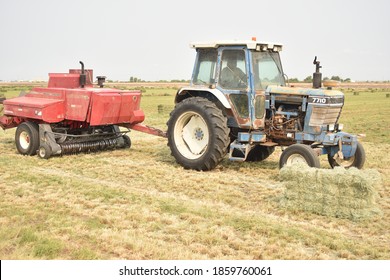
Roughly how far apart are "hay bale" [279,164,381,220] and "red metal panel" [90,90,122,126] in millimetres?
4831

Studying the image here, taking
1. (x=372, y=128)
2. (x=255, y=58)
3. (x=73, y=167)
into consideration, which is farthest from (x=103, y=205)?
(x=372, y=128)

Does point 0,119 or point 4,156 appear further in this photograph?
point 0,119

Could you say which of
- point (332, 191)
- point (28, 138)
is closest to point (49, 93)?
point (28, 138)

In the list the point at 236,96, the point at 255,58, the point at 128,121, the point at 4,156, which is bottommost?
the point at 4,156

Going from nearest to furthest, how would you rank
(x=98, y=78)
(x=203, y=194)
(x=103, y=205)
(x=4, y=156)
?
(x=103, y=205), (x=203, y=194), (x=4, y=156), (x=98, y=78)

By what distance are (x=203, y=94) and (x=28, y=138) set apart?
13.1ft

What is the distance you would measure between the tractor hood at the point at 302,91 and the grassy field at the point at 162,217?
1506mm

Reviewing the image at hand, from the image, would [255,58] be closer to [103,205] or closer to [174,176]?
[174,176]

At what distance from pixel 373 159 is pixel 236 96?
3.74 metres

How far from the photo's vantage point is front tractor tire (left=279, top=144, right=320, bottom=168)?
8.49m

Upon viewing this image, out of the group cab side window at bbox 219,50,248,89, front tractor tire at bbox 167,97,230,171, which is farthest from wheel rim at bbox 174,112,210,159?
cab side window at bbox 219,50,248,89

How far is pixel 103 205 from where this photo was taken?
7.12 meters

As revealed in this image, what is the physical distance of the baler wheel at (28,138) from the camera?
1106 centimetres

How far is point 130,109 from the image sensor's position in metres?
11.5
